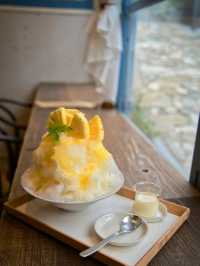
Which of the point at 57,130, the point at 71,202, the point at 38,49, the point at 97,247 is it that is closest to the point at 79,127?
the point at 57,130

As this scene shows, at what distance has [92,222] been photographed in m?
0.82

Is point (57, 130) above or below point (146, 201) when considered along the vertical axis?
above

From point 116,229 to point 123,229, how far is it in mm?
21

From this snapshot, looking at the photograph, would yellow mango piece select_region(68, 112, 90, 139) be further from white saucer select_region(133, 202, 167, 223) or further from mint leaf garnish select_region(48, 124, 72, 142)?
white saucer select_region(133, 202, 167, 223)

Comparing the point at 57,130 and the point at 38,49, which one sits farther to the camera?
the point at 38,49

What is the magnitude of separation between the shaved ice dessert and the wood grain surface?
129 millimetres

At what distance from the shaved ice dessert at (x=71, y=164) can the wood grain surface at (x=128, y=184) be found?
A: 129mm

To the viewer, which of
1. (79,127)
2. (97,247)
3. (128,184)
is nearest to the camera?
(97,247)

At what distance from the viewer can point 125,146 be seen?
1.51m

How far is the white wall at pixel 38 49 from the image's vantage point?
8.66 ft

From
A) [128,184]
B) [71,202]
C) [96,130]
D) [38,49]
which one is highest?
[38,49]

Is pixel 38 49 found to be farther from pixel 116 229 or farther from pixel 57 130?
pixel 116 229

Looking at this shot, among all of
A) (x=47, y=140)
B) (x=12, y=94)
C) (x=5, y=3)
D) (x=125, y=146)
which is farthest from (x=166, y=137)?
(x=5, y=3)

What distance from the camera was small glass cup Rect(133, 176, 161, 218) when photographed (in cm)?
82
